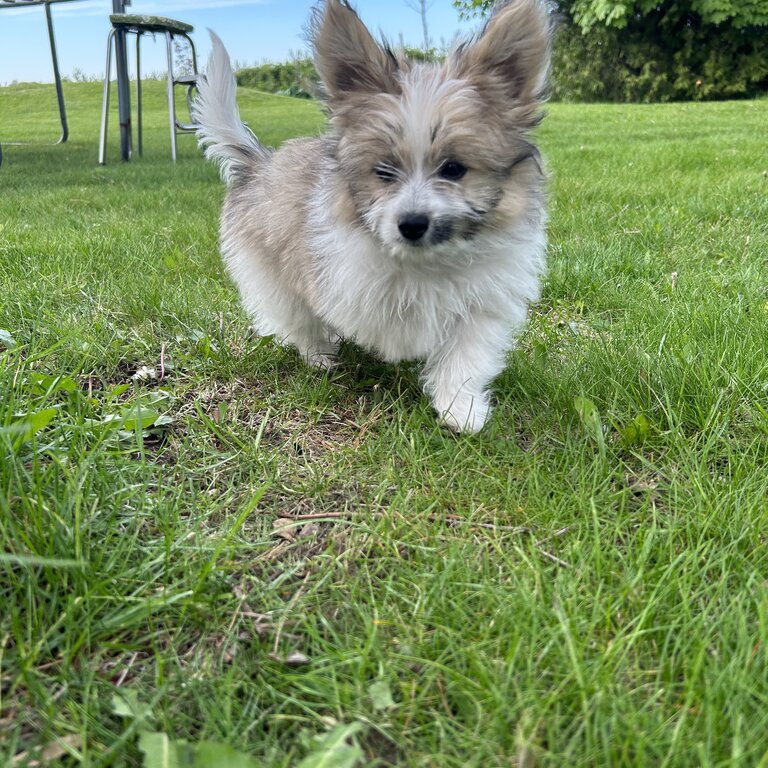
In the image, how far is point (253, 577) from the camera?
1.71m

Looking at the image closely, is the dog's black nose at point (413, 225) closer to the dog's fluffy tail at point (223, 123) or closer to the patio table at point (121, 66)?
the dog's fluffy tail at point (223, 123)

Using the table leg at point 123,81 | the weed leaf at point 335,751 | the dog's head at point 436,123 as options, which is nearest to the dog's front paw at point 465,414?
the dog's head at point 436,123

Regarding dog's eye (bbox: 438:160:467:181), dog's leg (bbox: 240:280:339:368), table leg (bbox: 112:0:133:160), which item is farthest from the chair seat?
dog's eye (bbox: 438:160:467:181)

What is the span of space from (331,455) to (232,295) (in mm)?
1944

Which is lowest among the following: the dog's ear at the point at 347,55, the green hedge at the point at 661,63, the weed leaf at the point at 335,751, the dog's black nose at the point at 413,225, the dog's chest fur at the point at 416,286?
the weed leaf at the point at 335,751

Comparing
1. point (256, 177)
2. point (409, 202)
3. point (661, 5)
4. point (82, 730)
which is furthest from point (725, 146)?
point (661, 5)

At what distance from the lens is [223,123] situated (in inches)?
139

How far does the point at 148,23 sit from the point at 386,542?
10.2 metres

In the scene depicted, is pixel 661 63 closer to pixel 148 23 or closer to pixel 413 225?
pixel 148 23

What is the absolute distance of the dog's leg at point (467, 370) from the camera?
2493 millimetres

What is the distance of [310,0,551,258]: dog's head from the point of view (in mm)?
2396

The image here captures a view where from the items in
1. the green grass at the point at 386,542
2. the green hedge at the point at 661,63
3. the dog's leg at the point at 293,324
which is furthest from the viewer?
the green hedge at the point at 661,63

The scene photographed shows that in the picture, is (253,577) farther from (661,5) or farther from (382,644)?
(661,5)

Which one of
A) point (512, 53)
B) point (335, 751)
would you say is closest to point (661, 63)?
point (512, 53)
